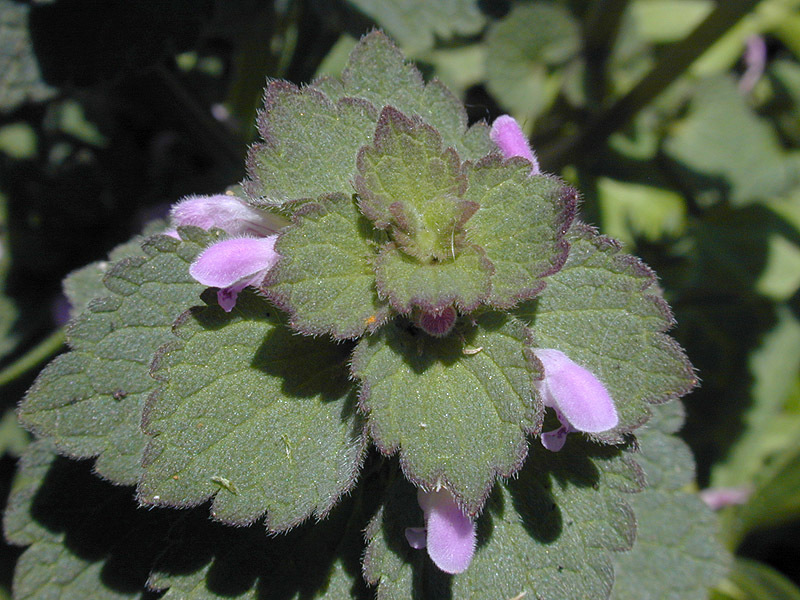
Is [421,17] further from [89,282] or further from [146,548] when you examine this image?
[146,548]

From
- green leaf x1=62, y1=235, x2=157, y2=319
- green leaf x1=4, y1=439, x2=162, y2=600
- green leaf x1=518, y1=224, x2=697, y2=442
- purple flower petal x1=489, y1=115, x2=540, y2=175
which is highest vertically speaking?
purple flower petal x1=489, y1=115, x2=540, y2=175

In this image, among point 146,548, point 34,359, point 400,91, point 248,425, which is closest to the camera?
point 248,425

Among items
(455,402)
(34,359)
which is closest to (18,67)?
(34,359)

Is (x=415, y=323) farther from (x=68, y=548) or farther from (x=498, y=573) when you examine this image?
(x=68, y=548)

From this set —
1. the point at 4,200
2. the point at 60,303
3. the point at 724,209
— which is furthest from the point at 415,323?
the point at 724,209

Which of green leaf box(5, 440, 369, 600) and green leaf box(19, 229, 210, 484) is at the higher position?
green leaf box(19, 229, 210, 484)

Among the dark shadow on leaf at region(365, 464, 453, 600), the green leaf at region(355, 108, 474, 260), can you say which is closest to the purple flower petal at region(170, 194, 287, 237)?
the green leaf at region(355, 108, 474, 260)

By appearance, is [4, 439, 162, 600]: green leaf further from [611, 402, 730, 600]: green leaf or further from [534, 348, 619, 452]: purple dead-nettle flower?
[611, 402, 730, 600]: green leaf

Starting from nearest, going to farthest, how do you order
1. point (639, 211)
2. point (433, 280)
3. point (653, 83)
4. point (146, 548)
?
point (433, 280)
point (146, 548)
point (653, 83)
point (639, 211)
